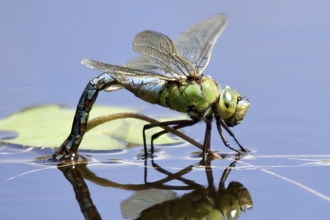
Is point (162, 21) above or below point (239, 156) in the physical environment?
above

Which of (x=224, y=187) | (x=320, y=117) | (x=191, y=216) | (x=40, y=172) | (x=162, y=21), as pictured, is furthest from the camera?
(x=162, y=21)

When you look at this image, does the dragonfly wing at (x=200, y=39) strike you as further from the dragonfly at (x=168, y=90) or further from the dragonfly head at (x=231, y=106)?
the dragonfly head at (x=231, y=106)

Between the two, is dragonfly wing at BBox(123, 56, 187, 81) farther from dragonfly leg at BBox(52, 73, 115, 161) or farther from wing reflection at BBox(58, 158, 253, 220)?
wing reflection at BBox(58, 158, 253, 220)

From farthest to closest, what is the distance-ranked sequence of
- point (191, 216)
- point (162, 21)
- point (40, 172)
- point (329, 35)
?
1. point (162, 21)
2. point (329, 35)
3. point (40, 172)
4. point (191, 216)

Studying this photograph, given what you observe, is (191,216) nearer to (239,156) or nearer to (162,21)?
(239,156)

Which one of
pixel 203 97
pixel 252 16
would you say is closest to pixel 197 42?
pixel 203 97

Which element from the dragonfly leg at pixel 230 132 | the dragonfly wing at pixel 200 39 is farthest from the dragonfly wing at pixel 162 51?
the dragonfly leg at pixel 230 132
